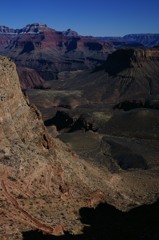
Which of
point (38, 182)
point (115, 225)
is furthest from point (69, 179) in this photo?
point (115, 225)

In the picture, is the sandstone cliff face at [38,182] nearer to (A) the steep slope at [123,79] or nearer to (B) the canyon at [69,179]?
(B) the canyon at [69,179]

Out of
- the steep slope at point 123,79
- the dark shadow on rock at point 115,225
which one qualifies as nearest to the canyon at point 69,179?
the dark shadow on rock at point 115,225

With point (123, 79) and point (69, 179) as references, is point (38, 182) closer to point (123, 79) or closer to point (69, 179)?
point (69, 179)

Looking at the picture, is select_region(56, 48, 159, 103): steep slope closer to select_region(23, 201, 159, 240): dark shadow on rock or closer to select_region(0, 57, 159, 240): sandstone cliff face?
select_region(0, 57, 159, 240): sandstone cliff face

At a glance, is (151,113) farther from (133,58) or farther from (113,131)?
(133,58)

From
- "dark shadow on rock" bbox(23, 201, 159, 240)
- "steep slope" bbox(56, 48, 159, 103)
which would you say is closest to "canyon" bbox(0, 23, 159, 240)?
"dark shadow on rock" bbox(23, 201, 159, 240)
